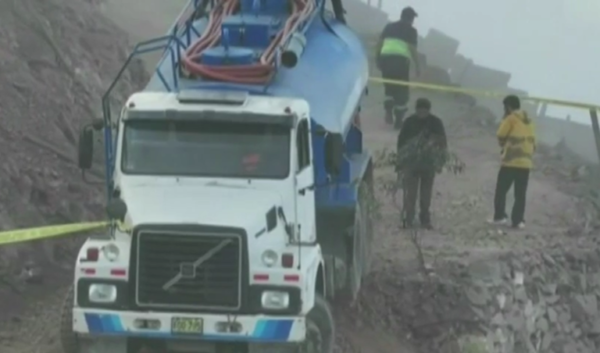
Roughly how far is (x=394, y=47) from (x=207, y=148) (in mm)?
12773

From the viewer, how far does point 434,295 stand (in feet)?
63.1

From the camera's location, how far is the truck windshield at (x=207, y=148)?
14.6 meters

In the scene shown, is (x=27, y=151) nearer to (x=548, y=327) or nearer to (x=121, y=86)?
(x=121, y=86)

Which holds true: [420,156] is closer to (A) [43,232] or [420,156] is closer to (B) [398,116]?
(A) [43,232]

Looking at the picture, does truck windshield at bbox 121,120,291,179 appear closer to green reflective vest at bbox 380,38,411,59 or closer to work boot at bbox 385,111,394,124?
green reflective vest at bbox 380,38,411,59

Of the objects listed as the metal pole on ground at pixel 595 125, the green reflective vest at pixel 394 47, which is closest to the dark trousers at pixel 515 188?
the metal pole on ground at pixel 595 125

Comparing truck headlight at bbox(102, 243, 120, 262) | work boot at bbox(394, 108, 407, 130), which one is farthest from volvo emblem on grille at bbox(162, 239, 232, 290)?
work boot at bbox(394, 108, 407, 130)

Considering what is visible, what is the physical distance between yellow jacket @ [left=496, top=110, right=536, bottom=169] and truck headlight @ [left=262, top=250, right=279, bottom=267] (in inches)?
326

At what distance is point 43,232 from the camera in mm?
16719

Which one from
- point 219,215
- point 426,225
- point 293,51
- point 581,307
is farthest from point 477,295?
point 219,215

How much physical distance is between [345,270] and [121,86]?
25.8 feet

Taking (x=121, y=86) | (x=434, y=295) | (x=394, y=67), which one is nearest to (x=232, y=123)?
(x=434, y=295)

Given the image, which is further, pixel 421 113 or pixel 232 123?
pixel 421 113

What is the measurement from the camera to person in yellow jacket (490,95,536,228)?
21.6 meters
